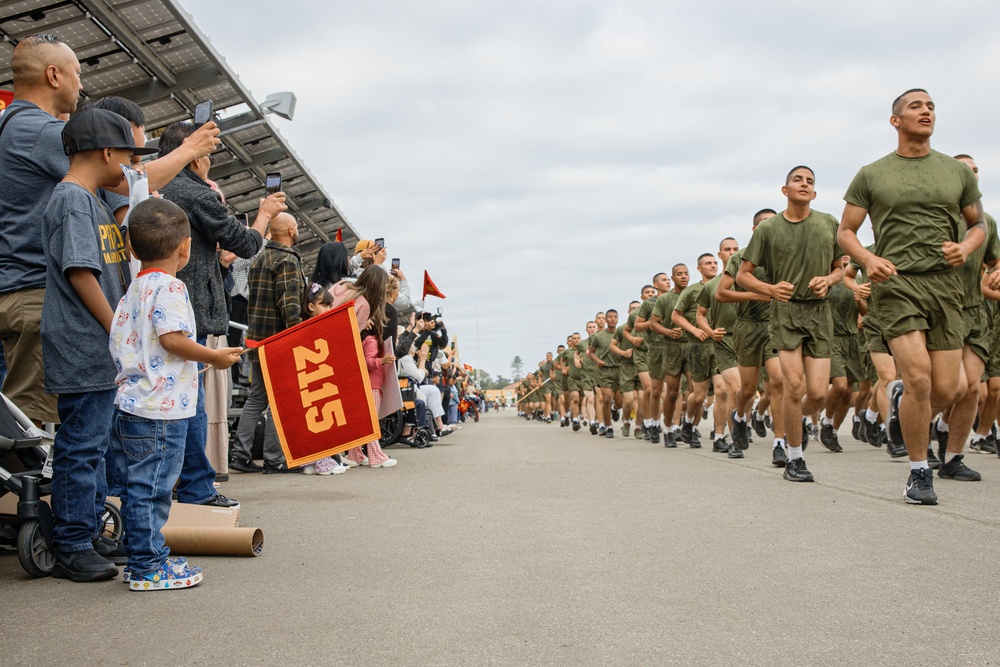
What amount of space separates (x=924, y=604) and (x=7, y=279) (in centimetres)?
383

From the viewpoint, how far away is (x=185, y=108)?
52.9ft

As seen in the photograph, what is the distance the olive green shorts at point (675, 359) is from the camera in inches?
539

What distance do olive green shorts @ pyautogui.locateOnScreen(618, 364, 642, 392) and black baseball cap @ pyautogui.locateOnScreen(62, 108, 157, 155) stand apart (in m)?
14.5

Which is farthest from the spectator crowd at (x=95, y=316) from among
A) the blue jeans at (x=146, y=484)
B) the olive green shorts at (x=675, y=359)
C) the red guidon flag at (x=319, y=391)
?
the olive green shorts at (x=675, y=359)

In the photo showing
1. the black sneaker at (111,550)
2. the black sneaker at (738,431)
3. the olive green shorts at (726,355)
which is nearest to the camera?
the black sneaker at (111,550)

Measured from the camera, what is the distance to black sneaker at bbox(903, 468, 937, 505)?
573 cm

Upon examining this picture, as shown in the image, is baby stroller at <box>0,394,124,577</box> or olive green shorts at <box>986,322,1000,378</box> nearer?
baby stroller at <box>0,394,124,577</box>

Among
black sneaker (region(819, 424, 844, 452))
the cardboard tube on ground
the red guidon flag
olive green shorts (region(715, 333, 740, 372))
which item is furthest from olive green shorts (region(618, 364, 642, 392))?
the cardboard tube on ground

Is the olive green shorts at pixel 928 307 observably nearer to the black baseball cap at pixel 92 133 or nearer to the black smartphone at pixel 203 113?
the black smartphone at pixel 203 113

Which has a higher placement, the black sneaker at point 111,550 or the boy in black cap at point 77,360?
the boy in black cap at point 77,360

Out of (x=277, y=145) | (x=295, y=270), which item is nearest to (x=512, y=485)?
(x=295, y=270)

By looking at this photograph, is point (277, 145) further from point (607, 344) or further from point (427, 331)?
point (607, 344)

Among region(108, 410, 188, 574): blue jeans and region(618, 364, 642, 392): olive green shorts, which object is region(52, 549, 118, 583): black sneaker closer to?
region(108, 410, 188, 574): blue jeans

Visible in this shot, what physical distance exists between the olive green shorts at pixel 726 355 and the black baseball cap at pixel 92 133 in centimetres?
926
